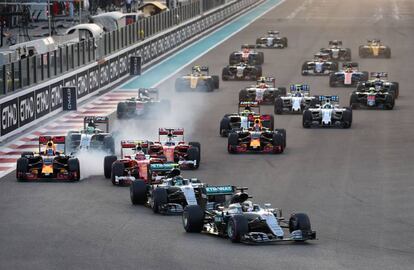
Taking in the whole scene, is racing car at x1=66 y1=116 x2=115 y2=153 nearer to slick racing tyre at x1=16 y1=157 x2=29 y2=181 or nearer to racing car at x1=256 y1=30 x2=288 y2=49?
slick racing tyre at x1=16 y1=157 x2=29 y2=181

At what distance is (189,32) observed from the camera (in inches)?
3339

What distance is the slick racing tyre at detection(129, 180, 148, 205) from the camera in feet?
96.7

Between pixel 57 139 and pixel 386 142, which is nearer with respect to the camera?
pixel 57 139

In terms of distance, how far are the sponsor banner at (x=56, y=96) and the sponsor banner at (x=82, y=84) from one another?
12.2 feet

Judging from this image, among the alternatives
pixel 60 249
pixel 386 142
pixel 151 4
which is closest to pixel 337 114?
pixel 386 142

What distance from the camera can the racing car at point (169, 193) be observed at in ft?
93.1

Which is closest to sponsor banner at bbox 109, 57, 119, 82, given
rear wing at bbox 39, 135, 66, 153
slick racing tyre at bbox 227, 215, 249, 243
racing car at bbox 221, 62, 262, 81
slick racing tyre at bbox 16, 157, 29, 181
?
racing car at bbox 221, 62, 262, 81

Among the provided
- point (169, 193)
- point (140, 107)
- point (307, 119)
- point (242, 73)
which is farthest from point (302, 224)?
point (242, 73)

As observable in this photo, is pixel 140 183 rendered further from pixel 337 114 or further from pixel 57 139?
pixel 337 114

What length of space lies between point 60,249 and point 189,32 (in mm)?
60921

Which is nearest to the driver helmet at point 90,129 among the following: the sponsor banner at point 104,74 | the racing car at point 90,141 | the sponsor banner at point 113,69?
the racing car at point 90,141

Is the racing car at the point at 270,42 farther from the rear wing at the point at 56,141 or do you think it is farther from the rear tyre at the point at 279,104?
the rear wing at the point at 56,141

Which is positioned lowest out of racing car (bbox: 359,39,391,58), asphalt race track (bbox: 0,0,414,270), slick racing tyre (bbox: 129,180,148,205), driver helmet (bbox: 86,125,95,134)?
asphalt race track (bbox: 0,0,414,270)

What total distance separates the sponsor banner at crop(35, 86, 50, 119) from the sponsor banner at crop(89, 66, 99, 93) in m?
8.25
